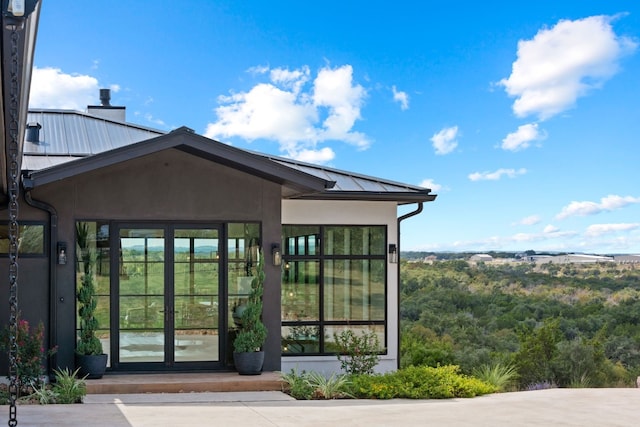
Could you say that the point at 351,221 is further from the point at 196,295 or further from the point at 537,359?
the point at 537,359

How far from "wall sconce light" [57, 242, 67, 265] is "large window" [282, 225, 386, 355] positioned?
130 inches

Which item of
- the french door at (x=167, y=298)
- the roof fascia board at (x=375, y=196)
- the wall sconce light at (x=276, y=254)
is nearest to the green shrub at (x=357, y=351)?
the wall sconce light at (x=276, y=254)

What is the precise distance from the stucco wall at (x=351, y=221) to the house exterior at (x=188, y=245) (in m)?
0.02

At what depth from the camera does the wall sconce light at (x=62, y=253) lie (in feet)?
32.4

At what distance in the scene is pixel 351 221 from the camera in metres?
11.7

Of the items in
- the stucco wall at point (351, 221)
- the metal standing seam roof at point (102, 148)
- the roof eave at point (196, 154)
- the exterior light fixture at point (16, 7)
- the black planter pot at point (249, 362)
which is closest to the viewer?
the exterior light fixture at point (16, 7)

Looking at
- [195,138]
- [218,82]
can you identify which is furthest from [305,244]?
[218,82]

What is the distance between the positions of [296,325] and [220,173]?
2.79m

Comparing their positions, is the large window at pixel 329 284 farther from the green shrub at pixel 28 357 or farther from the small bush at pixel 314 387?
the green shrub at pixel 28 357

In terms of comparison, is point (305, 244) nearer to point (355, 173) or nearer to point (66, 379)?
point (355, 173)

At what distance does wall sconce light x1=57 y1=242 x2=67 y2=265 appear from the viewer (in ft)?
32.4

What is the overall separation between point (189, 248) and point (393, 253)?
10.9 ft

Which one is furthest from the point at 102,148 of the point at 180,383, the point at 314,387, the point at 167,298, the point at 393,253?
the point at 314,387

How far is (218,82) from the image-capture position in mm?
20109
